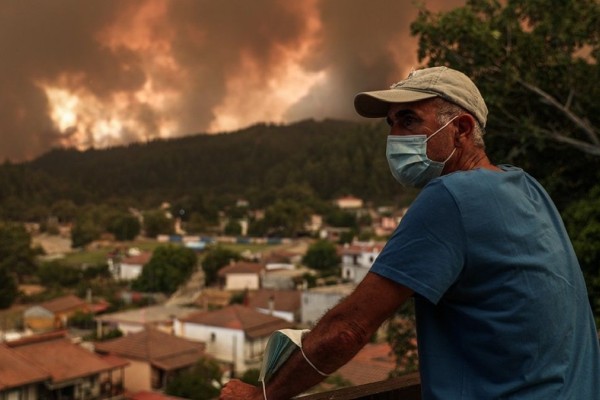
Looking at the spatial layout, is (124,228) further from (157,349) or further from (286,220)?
(157,349)

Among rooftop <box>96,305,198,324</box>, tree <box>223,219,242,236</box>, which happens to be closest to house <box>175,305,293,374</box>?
rooftop <box>96,305,198,324</box>

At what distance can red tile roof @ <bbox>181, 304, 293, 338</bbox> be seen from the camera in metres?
20.6

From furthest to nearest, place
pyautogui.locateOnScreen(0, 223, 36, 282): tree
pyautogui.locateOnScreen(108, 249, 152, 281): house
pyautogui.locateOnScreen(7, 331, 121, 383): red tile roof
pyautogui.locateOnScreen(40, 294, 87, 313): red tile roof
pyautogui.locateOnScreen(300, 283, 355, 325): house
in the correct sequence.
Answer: pyautogui.locateOnScreen(0, 223, 36, 282): tree < pyautogui.locateOnScreen(108, 249, 152, 281): house < pyautogui.locateOnScreen(40, 294, 87, 313): red tile roof < pyautogui.locateOnScreen(300, 283, 355, 325): house < pyautogui.locateOnScreen(7, 331, 121, 383): red tile roof

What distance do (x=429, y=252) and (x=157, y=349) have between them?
1799 centimetres

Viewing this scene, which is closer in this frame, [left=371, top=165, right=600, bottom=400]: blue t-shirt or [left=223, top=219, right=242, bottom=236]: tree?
[left=371, top=165, right=600, bottom=400]: blue t-shirt

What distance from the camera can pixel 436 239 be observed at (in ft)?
2.95

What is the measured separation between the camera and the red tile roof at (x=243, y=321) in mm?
20603

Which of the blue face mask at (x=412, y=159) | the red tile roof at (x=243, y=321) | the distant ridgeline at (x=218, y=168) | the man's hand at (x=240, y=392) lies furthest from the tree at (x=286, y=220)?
the man's hand at (x=240, y=392)

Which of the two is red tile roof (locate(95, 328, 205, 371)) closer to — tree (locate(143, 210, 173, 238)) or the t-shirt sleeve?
the t-shirt sleeve

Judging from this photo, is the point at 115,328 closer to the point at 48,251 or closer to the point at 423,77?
the point at 423,77

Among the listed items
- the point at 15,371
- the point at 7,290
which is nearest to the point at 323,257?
the point at 7,290

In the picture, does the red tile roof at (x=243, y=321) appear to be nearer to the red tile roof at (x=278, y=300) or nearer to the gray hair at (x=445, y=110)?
the red tile roof at (x=278, y=300)

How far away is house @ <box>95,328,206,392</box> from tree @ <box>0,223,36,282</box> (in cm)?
2061

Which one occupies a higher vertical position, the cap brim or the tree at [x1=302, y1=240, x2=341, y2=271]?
the cap brim
